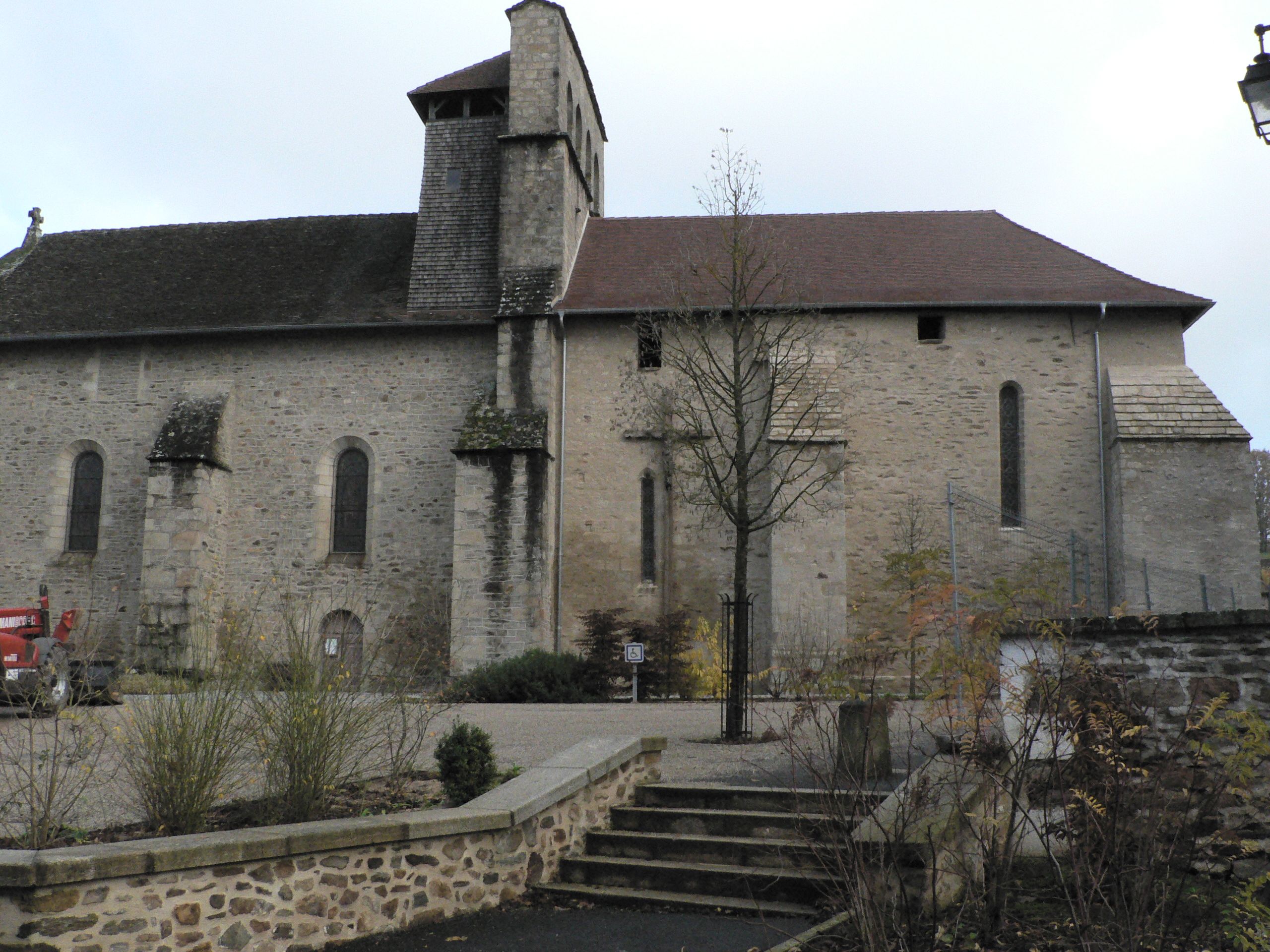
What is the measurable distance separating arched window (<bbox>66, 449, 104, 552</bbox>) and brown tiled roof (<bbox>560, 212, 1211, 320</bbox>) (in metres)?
9.35

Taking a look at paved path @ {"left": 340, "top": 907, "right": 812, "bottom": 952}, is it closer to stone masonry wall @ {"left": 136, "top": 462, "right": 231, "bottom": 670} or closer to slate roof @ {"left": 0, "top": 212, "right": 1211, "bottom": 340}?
slate roof @ {"left": 0, "top": 212, "right": 1211, "bottom": 340}

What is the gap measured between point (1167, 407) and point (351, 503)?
13856 mm

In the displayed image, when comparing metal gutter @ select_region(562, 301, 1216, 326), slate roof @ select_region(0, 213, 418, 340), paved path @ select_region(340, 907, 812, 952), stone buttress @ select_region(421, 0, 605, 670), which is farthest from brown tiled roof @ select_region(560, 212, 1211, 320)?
paved path @ select_region(340, 907, 812, 952)

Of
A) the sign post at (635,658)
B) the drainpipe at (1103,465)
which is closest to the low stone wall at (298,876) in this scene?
the sign post at (635,658)

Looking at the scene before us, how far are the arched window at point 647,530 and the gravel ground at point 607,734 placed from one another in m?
3.74

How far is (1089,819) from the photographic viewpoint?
209 inches

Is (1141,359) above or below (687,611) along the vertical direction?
above

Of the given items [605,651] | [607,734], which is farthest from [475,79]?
[607,734]

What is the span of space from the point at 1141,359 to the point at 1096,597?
13.4 feet

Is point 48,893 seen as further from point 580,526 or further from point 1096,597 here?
point 1096,597

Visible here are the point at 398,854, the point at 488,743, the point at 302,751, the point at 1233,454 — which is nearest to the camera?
the point at 398,854

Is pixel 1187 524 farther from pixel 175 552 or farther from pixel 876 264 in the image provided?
pixel 175 552

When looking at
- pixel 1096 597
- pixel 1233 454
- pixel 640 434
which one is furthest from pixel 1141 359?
pixel 640 434

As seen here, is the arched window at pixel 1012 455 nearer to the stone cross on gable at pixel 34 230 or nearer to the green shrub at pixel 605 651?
the green shrub at pixel 605 651
